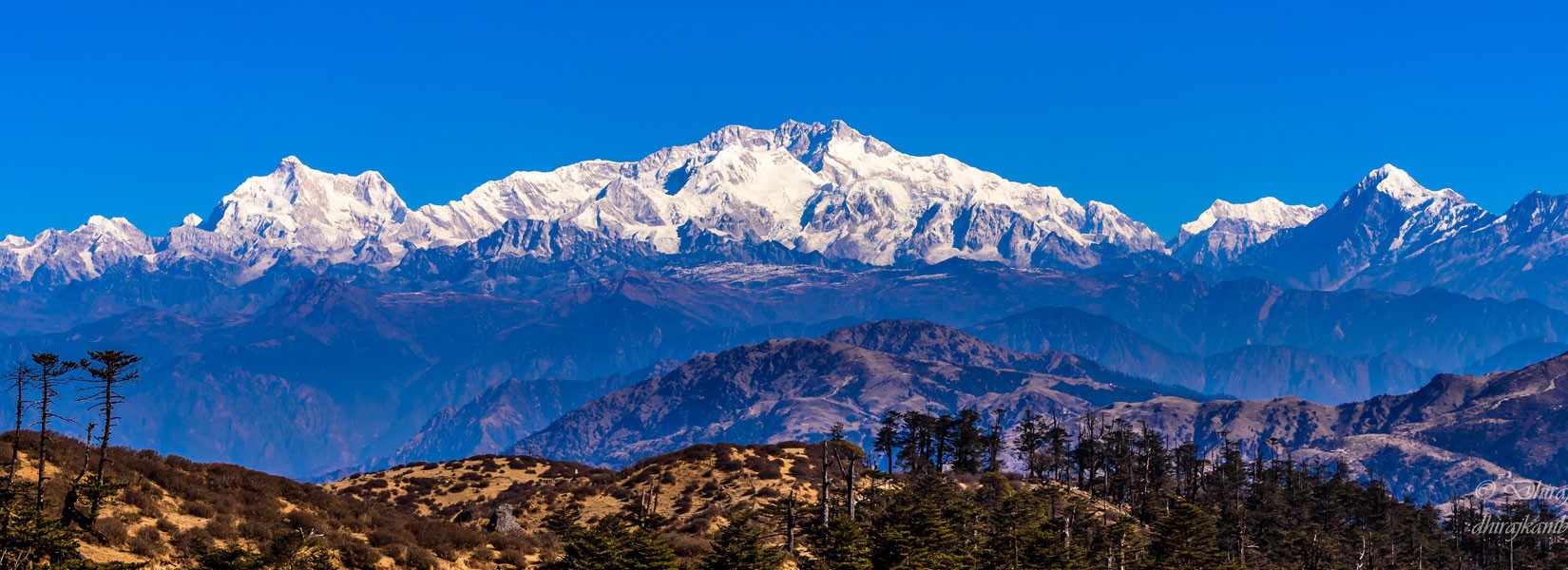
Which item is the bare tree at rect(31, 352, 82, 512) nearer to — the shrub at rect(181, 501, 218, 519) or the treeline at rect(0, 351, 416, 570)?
the treeline at rect(0, 351, 416, 570)

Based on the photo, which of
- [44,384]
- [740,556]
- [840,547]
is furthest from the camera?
[840,547]

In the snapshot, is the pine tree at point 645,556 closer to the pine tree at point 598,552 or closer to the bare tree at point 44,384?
the pine tree at point 598,552

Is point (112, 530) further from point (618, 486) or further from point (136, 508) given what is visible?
point (618, 486)

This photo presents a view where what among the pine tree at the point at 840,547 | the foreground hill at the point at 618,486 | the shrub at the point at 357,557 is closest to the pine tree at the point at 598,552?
the shrub at the point at 357,557

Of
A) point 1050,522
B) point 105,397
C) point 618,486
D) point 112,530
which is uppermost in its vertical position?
point 618,486

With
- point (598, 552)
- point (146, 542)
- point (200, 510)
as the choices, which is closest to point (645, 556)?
point (598, 552)

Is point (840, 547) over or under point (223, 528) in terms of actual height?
under

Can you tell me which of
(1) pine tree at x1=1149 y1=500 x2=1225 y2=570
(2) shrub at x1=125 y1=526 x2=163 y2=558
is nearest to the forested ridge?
(2) shrub at x1=125 y1=526 x2=163 y2=558

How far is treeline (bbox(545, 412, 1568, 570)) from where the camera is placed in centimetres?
6556

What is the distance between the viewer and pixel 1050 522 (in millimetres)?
89250

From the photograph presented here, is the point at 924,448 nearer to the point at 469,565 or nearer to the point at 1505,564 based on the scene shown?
the point at 1505,564

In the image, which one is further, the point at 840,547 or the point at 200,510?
the point at 840,547

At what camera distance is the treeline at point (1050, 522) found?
215 feet

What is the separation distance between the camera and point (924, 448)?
150125 mm
